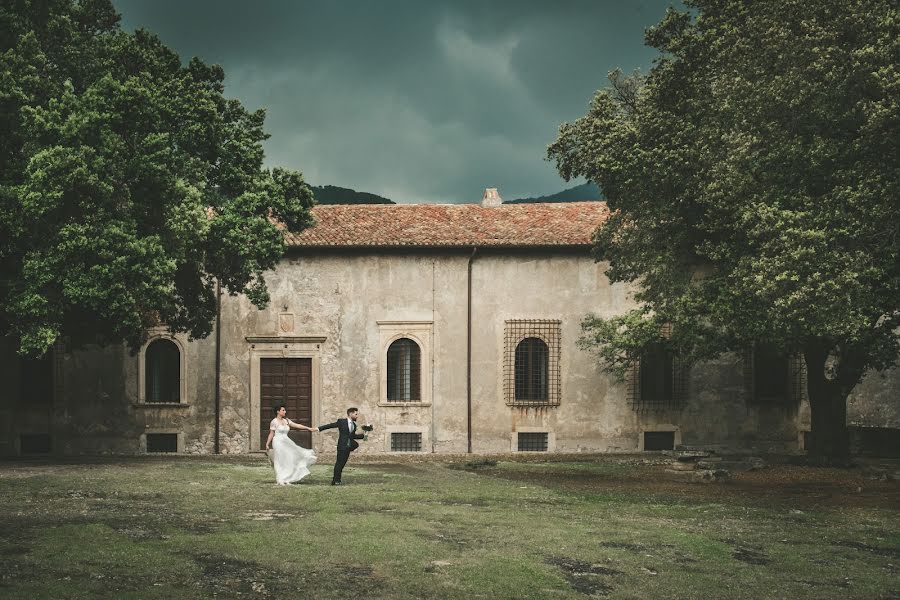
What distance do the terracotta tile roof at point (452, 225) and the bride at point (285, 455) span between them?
8953 mm

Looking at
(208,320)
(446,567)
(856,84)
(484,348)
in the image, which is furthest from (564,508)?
(484,348)

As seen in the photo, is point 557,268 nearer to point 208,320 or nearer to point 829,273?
point 208,320

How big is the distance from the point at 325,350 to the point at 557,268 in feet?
22.7

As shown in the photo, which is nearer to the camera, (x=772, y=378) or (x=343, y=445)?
(x=343, y=445)

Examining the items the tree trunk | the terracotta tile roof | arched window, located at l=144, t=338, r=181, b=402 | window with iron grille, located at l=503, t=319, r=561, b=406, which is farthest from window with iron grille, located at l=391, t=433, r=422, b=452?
the tree trunk

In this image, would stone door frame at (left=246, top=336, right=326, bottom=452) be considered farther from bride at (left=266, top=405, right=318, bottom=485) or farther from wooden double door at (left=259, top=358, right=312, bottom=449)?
bride at (left=266, top=405, right=318, bottom=485)

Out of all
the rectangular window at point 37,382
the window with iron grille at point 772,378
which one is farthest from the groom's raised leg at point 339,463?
the window with iron grille at point 772,378

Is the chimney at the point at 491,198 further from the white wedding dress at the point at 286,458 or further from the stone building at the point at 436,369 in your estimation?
the white wedding dress at the point at 286,458

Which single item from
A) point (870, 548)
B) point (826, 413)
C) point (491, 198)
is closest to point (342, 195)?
point (491, 198)

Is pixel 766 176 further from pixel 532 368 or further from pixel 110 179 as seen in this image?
pixel 110 179

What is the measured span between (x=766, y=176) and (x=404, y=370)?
42.0ft

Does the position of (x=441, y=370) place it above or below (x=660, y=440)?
above

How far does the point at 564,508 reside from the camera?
45.1 feet

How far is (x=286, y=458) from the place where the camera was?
53.4ft
